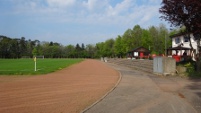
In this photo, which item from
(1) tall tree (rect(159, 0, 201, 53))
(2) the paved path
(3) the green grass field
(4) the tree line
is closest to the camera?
(2) the paved path

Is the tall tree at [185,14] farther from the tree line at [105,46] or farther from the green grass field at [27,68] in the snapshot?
the tree line at [105,46]

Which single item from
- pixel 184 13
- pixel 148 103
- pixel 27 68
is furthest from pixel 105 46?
pixel 148 103

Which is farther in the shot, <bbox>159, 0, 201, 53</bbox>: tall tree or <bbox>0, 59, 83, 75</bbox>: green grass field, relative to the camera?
<bbox>0, 59, 83, 75</bbox>: green grass field

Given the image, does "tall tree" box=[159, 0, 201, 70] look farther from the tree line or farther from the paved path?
the tree line

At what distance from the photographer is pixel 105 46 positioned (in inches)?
4958

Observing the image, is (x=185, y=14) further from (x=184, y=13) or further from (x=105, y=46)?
(x=105, y=46)

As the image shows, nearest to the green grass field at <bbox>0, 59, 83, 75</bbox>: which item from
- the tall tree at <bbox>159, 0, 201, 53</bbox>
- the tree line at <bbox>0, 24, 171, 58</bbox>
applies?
the tall tree at <bbox>159, 0, 201, 53</bbox>

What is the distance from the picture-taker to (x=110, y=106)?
32.2 feet

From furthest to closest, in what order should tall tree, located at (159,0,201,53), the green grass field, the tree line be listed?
the tree line → the green grass field → tall tree, located at (159,0,201,53)

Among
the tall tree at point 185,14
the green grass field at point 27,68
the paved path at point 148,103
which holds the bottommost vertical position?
the paved path at point 148,103

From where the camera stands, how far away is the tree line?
9200 cm

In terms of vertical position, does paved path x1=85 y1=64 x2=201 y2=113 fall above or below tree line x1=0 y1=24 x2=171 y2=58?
below

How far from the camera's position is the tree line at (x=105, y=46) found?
9200 centimetres

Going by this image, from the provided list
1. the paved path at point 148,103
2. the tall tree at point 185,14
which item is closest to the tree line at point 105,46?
the tall tree at point 185,14
